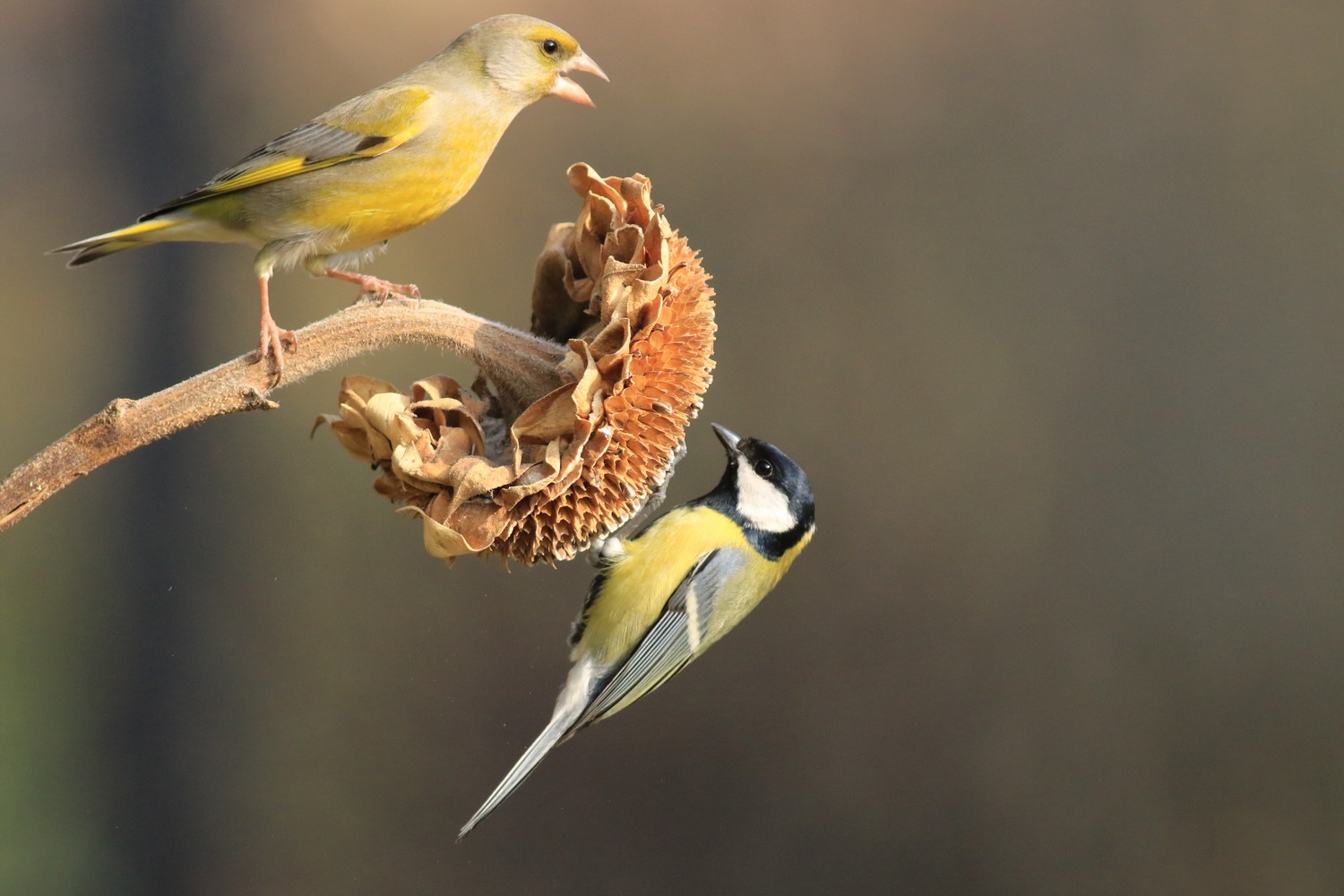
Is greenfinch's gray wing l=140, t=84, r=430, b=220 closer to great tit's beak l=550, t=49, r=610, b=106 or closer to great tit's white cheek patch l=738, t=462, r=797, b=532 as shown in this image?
great tit's beak l=550, t=49, r=610, b=106

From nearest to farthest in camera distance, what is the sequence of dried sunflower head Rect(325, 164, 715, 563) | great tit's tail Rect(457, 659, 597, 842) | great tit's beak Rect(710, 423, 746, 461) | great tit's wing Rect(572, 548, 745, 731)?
dried sunflower head Rect(325, 164, 715, 563) < great tit's tail Rect(457, 659, 597, 842) < great tit's wing Rect(572, 548, 745, 731) < great tit's beak Rect(710, 423, 746, 461)

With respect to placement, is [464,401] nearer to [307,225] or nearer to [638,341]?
[638,341]

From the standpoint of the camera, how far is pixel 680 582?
1.35m

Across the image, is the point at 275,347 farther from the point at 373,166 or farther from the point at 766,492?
the point at 766,492

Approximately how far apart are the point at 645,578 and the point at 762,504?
0.62ft

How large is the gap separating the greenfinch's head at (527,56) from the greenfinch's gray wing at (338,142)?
7 cm

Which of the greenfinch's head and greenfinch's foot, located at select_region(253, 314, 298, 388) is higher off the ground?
the greenfinch's head

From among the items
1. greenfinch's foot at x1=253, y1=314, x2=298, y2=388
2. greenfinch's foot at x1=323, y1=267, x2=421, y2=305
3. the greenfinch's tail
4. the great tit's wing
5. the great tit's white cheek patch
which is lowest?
the great tit's wing

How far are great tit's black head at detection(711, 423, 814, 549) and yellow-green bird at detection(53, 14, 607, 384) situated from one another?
474 mm

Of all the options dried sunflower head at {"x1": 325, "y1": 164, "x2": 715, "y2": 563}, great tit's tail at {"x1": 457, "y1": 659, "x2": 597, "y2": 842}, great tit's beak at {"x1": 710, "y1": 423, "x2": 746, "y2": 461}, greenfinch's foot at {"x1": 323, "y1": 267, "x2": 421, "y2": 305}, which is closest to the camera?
dried sunflower head at {"x1": 325, "y1": 164, "x2": 715, "y2": 563}

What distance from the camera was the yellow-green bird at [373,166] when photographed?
105 centimetres

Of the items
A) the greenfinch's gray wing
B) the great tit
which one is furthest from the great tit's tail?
the greenfinch's gray wing

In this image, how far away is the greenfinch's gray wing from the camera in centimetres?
106

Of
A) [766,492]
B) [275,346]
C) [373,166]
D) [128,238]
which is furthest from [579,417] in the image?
[766,492]
